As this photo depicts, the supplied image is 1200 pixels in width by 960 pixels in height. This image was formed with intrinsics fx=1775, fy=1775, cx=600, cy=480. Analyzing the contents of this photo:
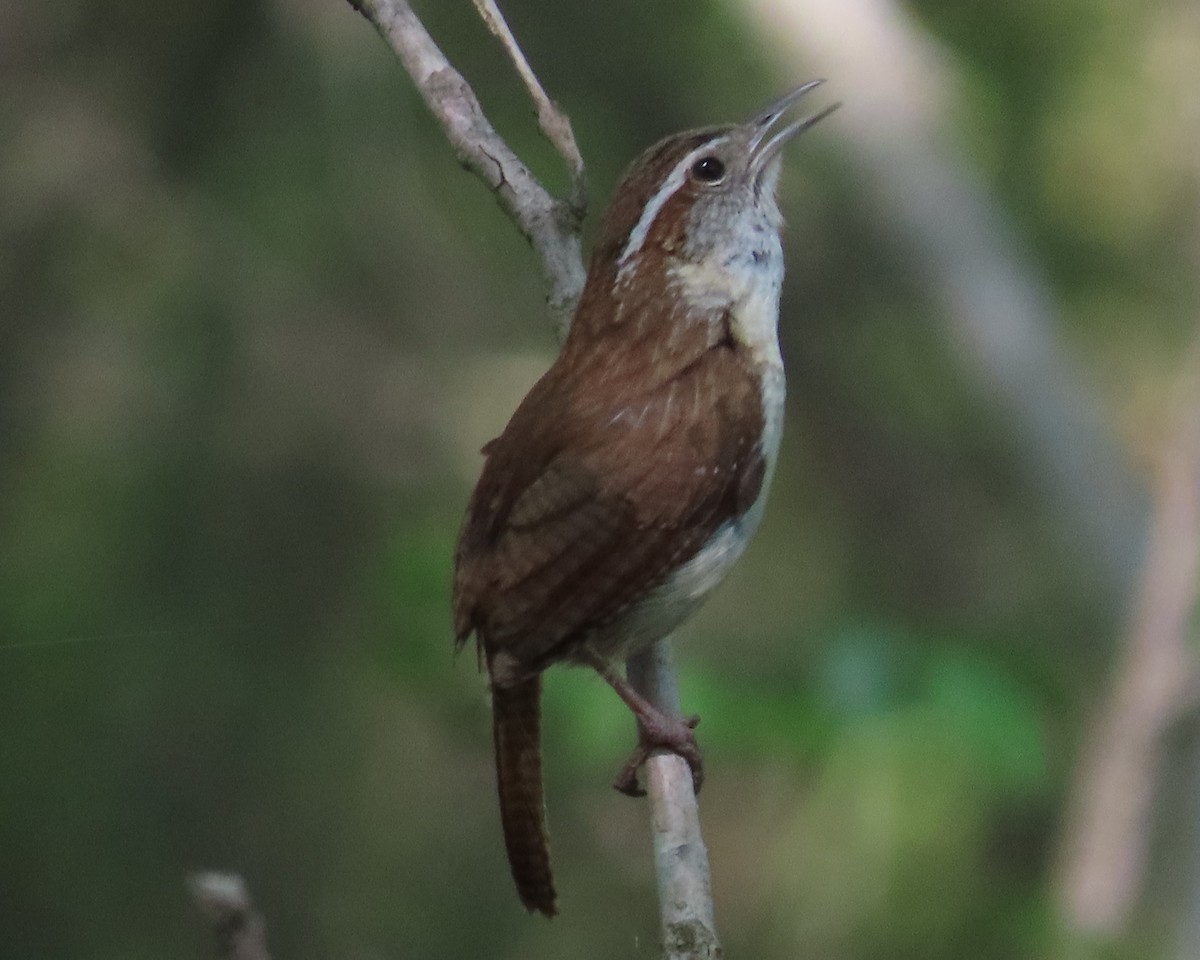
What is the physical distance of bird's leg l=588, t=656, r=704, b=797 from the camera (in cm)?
297

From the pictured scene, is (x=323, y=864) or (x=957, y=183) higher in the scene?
(x=957, y=183)

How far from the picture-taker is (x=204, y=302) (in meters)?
6.19

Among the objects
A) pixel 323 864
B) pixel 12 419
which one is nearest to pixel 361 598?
pixel 323 864

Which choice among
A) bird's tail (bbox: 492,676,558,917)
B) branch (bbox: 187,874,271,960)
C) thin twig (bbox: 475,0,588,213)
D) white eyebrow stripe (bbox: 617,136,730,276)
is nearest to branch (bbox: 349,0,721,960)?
thin twig (bbox: 475,0,588,213)

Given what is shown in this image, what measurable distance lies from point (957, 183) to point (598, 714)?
3.02m

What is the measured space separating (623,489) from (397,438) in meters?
3.68

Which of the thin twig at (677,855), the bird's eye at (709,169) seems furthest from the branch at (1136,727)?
the bird's eye at (709,169)

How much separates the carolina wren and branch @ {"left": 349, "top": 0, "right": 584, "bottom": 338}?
141 millimetres

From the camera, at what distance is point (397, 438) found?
6637mm

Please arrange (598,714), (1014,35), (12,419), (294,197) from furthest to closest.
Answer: (1014,35) → (294,197) → (12,419) → (598,714)

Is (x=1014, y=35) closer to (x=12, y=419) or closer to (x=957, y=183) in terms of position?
(x=957, y=183)

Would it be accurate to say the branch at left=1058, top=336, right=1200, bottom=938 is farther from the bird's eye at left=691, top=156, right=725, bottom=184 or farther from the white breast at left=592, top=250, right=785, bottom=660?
the bird's eye at left=691, top=156, right=725, bottom=184

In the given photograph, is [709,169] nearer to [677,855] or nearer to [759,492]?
[759,492]

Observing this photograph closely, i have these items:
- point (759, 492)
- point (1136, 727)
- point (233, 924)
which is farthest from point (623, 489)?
point (1136, 727)
